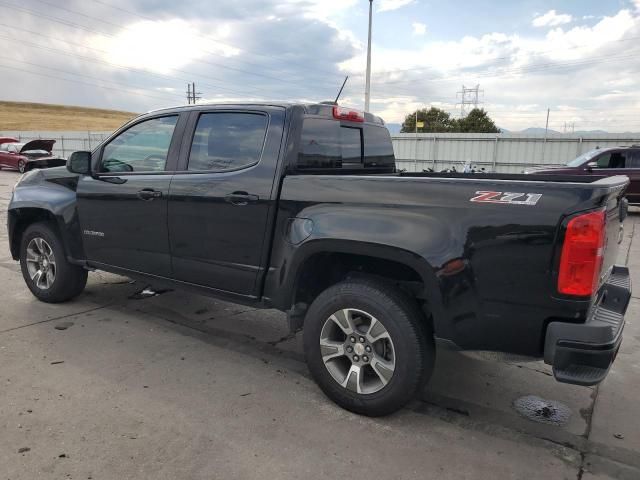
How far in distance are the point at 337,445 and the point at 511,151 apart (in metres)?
20.1

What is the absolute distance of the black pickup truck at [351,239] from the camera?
246 centimetres

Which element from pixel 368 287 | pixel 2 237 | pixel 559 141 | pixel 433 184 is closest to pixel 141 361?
pixel 368 287

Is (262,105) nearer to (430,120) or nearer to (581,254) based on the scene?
(581,254)

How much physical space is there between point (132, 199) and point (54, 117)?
87.3 meters

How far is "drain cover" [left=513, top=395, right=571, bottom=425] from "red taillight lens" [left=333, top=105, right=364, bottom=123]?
7.83 ft

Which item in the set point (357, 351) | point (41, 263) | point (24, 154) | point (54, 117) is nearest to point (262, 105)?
point (357, 351)

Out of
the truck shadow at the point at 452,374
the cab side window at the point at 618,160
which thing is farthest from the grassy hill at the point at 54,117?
the truck shadow at the point at 452,374

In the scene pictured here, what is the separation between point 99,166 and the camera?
4.53m

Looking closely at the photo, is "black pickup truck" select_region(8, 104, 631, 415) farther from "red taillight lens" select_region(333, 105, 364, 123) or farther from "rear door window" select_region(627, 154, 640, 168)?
"rear door window" select_region(627, 154, 640, 168)

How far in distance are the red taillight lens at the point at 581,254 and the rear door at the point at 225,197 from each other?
5.92 feet

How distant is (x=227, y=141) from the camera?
3.75 metres

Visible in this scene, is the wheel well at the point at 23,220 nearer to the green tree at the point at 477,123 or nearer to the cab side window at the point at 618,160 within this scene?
the cab side window at the point at 618,160

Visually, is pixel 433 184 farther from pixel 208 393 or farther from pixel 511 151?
pixel 511 151

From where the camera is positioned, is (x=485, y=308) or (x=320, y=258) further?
(x=320, y=258)
